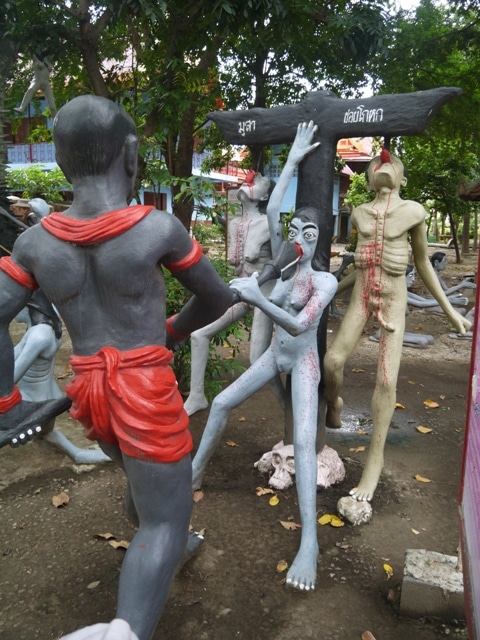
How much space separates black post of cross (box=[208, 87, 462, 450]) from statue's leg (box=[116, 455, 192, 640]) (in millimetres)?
2066

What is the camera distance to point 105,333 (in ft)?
6.36

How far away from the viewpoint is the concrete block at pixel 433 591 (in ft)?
8.57

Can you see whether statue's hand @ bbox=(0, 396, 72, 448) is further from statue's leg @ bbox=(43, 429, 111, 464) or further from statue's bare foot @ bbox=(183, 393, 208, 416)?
statue's bare foot @ bbox=(183, 393, 208, 416)

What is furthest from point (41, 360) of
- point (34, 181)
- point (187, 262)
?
point (34, 181)

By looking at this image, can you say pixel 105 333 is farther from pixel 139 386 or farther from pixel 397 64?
pixel 397 64

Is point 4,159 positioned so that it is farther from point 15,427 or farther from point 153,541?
point 153,541

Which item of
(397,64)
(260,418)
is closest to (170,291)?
(260,418)

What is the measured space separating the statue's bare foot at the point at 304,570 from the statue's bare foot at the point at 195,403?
2.25m

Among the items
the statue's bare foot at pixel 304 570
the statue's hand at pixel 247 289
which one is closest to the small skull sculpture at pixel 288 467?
the statue's bare foot at pixel 304 570

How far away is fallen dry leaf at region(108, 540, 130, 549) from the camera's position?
10.5 ft

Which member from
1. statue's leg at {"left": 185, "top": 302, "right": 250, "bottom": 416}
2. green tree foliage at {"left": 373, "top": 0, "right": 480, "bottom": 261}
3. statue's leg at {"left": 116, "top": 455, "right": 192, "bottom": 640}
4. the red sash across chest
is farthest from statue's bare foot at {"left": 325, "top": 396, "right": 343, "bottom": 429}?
green tree foliage at {"left": 373, "top": 0, "right": 480, "bottom": 261}

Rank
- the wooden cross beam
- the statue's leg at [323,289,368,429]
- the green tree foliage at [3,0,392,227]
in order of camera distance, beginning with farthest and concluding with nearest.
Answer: the green tree foliage at [3,0,392,227]
the statue's leg at [323,289,368,429]
the wooden cross beam

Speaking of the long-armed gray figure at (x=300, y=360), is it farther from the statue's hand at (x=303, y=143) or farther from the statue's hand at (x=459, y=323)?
the statue's hand at (x=459, y=323)

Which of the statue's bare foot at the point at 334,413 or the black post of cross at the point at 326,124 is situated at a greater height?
the black post of cross at the point at 326,124
